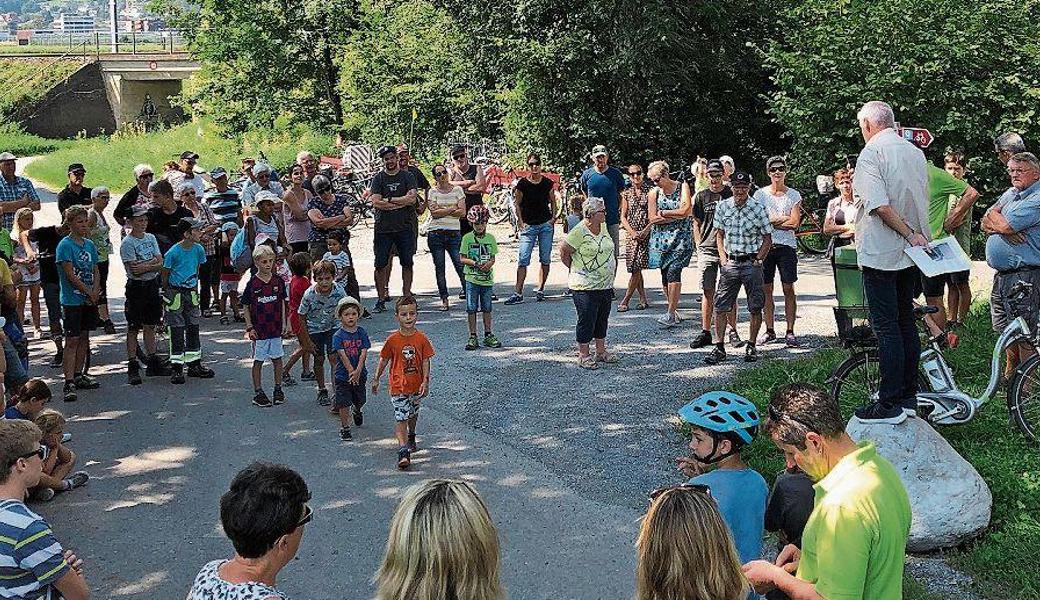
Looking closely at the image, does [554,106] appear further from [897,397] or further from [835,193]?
[897,397]

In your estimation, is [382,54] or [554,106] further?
[382,54]

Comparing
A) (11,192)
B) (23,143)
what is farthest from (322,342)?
(23,143)

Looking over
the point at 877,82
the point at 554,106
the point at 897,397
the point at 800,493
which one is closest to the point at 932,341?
the point at 897,397

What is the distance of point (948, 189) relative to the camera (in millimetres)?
8555

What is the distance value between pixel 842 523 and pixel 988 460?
4399mm

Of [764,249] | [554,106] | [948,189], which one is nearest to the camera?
[948,189]

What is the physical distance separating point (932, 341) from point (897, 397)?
4.20ft

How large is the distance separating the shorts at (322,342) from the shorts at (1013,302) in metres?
5.55

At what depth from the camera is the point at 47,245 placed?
37.7 feet

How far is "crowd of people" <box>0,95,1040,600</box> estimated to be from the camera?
11.1ft

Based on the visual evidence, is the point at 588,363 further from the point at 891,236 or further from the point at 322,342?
the point at 891,236

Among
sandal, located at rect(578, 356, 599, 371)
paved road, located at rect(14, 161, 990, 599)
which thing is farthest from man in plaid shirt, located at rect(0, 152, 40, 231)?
sandal, located at rect(578, 356, 599, 371)

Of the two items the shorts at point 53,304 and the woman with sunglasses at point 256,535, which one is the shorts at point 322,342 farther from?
the woman with sunglasses at point 256,535

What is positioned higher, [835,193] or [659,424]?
[835,193]
